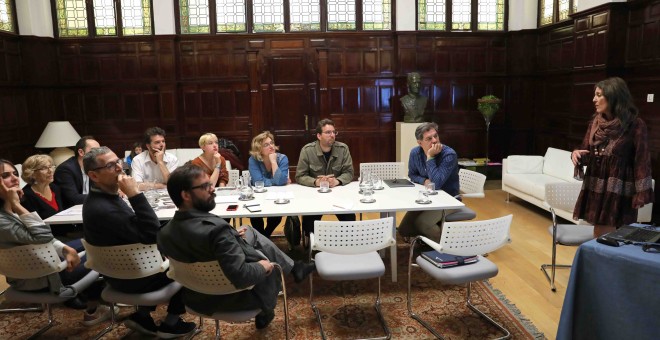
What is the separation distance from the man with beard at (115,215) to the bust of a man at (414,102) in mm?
5835

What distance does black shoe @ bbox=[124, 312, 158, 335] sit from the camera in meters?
3.09

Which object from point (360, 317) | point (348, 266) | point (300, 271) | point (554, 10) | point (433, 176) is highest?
point (554, 10)

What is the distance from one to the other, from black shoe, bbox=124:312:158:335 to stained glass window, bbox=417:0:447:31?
6.86 metres

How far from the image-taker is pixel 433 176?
450 cm

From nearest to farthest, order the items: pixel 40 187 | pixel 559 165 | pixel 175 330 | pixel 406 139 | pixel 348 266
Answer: pixel 175 330, pixel 348 266, pixel 40 187, pixel 559 165, pixel 406 139

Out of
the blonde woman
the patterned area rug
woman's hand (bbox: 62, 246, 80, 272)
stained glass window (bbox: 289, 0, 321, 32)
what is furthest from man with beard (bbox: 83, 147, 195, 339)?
stained glass window (bbox: 289, 0, 321, 32)

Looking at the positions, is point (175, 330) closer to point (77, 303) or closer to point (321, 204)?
point (77, 303)

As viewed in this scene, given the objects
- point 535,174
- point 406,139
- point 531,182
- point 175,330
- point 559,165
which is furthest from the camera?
point 406,139

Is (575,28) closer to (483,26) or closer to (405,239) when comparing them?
(483,26)

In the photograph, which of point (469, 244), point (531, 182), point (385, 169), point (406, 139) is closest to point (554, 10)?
point (406, 139)

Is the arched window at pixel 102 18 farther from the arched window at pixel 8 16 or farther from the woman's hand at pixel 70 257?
the woman's hand at pixel 70 257

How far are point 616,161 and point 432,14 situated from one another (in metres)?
5.46

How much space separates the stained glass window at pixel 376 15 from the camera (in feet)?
27.5

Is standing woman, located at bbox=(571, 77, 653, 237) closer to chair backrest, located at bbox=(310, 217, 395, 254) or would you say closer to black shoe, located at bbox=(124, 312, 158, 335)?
chair backrest, located at bbox=(310, 217, 395, 254)
